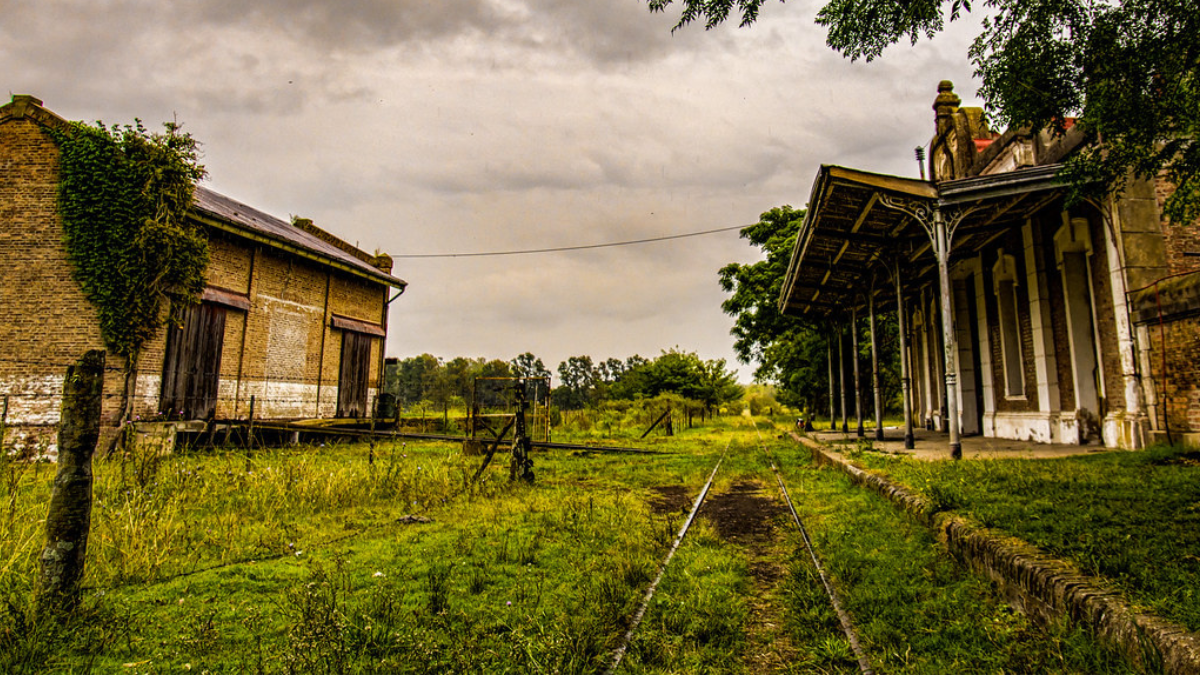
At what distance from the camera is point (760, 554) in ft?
18.4

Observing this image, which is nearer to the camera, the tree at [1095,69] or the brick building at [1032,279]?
the tree at [1095,69]

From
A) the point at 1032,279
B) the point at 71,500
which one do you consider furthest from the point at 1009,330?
the point at 71,500

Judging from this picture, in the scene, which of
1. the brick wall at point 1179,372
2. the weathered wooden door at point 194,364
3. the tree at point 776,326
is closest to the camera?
the brick wall at point 1179,372

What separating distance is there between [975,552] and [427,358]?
104 metres

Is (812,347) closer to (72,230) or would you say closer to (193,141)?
(193,141)

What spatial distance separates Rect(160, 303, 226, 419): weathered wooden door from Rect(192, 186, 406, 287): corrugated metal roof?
8.12 feet

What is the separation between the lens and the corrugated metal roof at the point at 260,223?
16.6 meters

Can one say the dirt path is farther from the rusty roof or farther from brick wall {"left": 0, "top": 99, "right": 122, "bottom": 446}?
brick wall {"left": 0, "top": 99, "right": 122, "bottom": 446}

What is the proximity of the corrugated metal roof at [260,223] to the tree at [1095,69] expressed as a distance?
1505 cm

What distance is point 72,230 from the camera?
13930 mm

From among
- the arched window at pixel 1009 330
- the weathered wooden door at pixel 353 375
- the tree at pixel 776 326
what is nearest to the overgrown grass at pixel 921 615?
the arched window at pixel 1009 330

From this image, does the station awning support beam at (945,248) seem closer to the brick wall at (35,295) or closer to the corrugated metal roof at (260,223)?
the corrugated metal roof at (260,223)

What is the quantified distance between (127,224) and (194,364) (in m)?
3.70

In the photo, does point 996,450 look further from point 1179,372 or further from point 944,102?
point 944,102
